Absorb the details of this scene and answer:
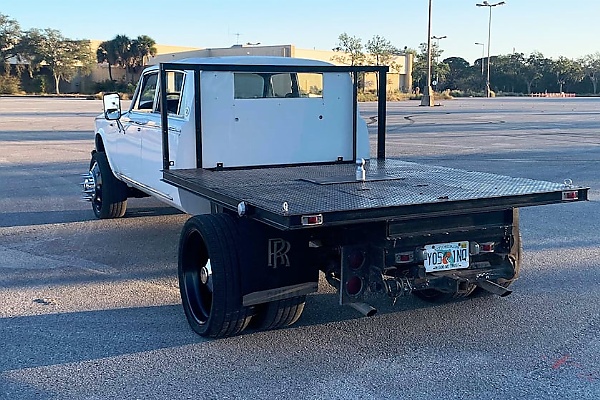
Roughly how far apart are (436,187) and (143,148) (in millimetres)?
3534

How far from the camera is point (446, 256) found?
192 inches

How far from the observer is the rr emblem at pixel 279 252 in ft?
15.9

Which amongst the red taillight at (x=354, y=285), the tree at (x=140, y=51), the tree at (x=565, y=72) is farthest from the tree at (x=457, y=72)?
the red taillight at (x=354, y=285)

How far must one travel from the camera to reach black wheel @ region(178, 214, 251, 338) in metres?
4.83

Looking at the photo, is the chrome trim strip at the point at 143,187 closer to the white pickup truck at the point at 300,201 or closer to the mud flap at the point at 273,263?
the white pickup truck at the point at 300,201

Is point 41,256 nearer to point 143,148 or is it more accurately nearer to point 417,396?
point 143,148

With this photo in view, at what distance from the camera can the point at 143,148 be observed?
299 inches

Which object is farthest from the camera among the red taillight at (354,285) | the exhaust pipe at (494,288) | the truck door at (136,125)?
the truck door at (136,125)

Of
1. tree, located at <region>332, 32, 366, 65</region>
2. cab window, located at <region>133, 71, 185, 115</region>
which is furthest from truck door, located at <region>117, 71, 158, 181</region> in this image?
tree, located at <region>332, 32, 366, 65</region>

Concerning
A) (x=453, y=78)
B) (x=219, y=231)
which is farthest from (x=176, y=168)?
(x=453, y=78)

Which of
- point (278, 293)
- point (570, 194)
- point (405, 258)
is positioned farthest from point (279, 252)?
point (570, 194)

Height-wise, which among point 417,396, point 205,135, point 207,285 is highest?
point 205,135

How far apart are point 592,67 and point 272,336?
105161 mm

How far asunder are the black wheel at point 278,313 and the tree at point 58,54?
81.7 meters
